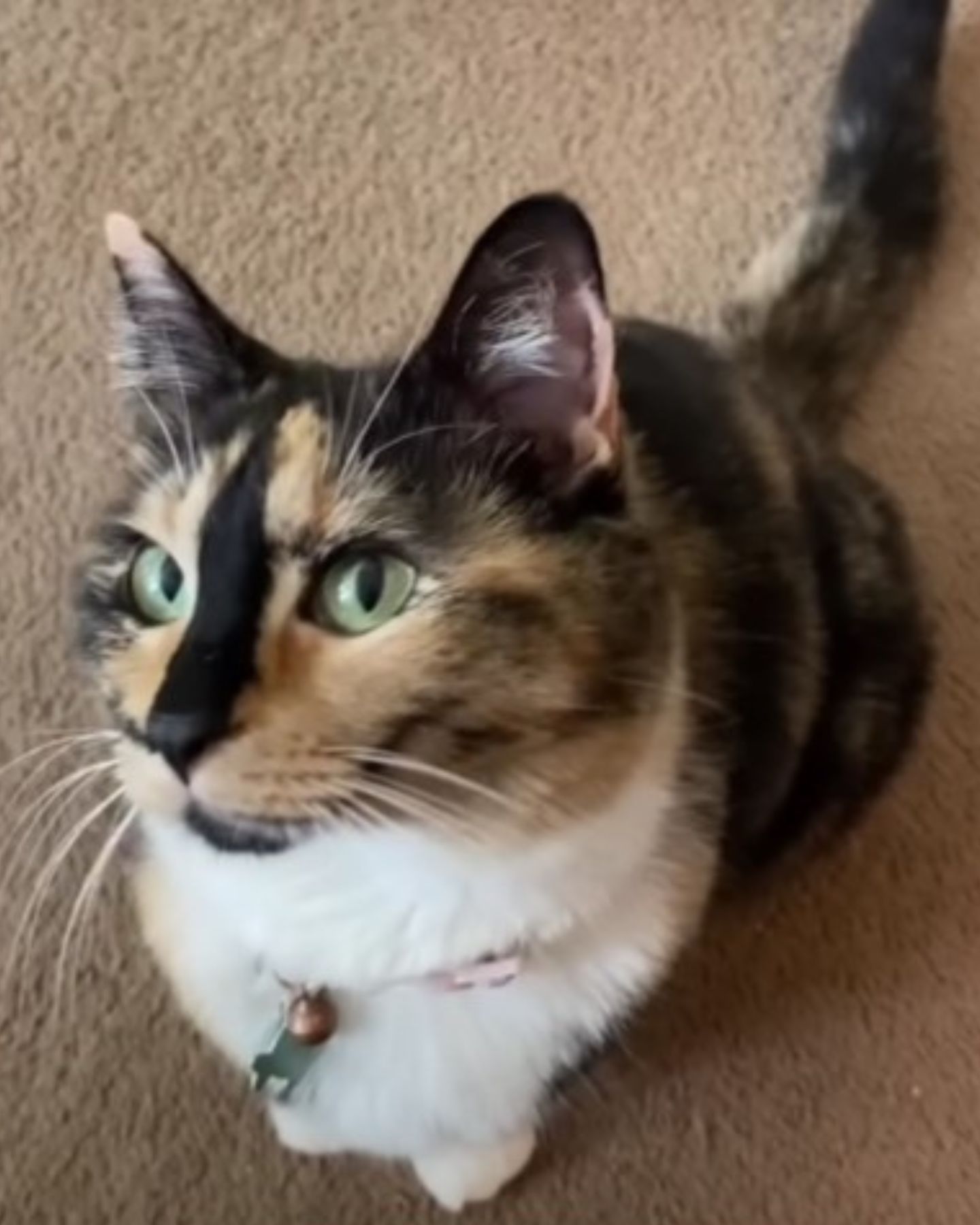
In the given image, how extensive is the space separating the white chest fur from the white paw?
2cm

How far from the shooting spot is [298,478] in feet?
2.77

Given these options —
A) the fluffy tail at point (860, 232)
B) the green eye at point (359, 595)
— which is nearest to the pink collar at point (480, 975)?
the green eye at point (359, 595)

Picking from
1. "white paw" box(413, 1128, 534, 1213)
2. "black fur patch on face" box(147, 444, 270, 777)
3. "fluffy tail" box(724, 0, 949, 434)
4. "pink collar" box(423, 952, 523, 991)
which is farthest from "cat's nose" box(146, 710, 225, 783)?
"fluffy tail" box(724, 0, 949, 434)

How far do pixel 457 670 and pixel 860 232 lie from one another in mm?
681

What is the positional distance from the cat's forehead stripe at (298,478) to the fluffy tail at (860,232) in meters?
0.55

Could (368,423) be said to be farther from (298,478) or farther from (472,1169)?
(472,1169)

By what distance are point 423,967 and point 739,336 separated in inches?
21.1

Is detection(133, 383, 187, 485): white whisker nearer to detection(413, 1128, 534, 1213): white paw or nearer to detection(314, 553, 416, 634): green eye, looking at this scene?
detection(314, 553, 416, 634): green eye

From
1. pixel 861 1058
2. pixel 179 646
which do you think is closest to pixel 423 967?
pixel 179 646

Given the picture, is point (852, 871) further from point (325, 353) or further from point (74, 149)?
point (74, 149)

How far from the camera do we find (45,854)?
1317mm

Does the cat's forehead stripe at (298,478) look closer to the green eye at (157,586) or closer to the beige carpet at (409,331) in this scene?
the green eye at (157,586)

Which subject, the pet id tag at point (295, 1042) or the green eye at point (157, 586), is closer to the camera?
the green eye at point (157, 586)

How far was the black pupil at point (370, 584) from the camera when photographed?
32.5 inches
